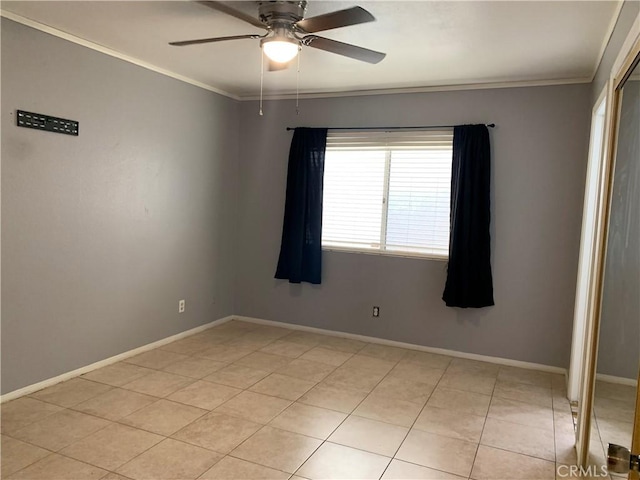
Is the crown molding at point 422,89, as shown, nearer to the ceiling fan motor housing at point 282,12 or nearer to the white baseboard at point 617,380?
the ceiling fan motor housing at point 282,12

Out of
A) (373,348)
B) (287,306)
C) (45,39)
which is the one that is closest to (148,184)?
(45,39)

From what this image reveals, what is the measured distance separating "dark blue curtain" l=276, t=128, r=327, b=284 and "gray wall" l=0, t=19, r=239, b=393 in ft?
2.62

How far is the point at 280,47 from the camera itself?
95.3 inches

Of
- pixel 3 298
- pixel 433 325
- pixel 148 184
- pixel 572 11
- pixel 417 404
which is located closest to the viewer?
pixel 572 11

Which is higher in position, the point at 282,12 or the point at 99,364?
the point at 282,12

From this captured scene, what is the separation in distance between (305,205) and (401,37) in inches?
82.0

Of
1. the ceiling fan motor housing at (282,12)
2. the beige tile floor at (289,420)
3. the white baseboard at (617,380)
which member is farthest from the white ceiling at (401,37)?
the beige tile floor at (289,420)

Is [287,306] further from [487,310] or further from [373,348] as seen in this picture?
[487,310]

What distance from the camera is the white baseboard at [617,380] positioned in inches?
71.6

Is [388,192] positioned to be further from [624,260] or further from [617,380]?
[617,380]

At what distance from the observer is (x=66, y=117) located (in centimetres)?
327

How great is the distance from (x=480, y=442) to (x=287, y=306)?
262cm

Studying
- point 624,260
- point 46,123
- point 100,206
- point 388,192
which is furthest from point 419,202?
point 46,123

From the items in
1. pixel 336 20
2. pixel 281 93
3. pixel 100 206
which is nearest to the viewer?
pixel 336 20
